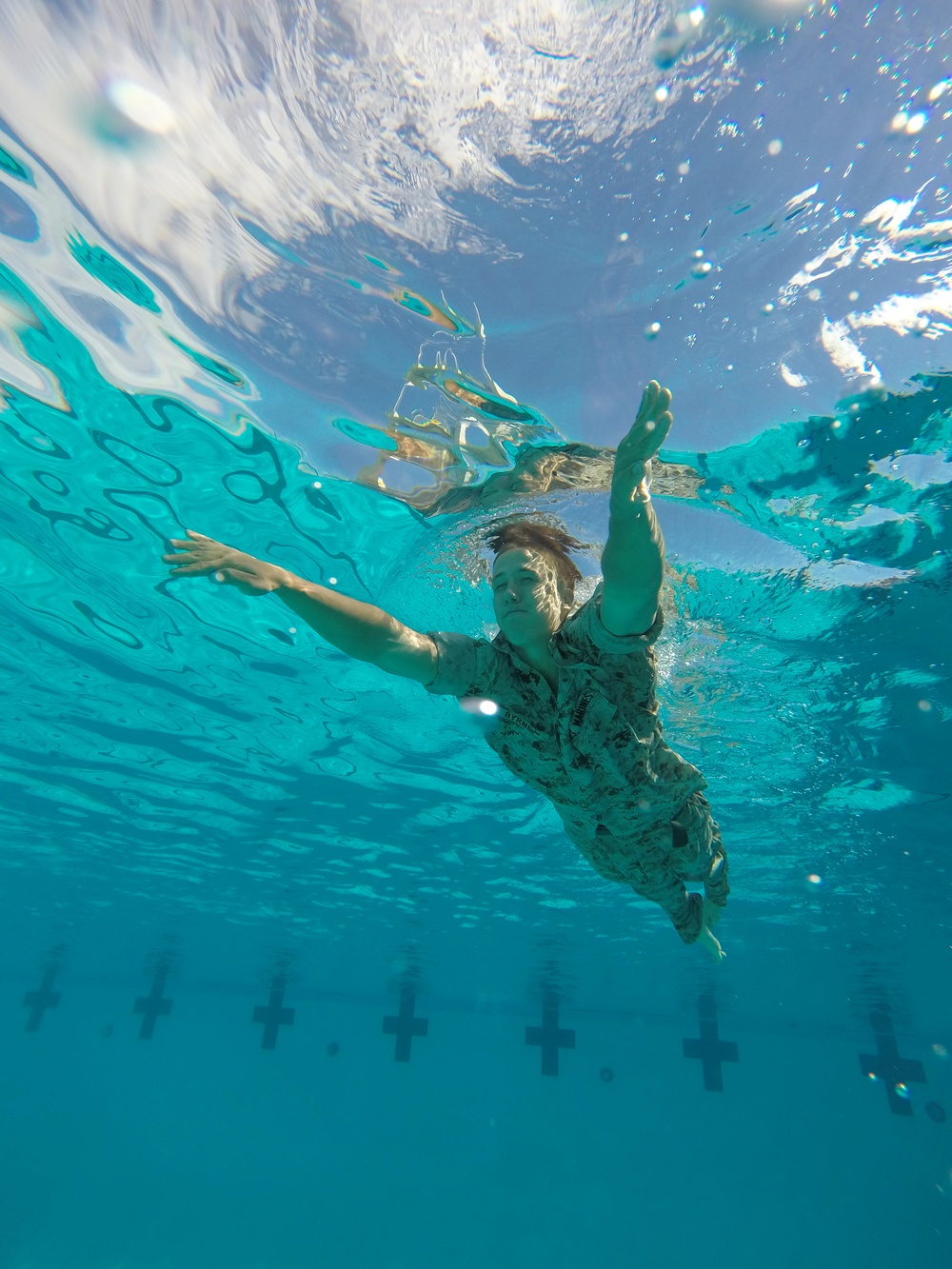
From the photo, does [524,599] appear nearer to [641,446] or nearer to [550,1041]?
[641,446]

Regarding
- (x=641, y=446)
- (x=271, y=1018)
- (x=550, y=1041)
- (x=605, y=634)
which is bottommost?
(x=271, y=1018)

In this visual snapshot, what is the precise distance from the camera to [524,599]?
4465 mm

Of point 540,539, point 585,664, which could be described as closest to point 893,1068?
point 540,539

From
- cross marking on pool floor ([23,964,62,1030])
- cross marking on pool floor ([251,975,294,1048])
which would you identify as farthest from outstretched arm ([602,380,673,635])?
cross marking on pool floor ([23,964,62,1030])

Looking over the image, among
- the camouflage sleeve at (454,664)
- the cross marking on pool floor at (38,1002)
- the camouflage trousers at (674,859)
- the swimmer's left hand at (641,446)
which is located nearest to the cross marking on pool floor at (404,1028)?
the cross marking on pool floor at (38,1002)

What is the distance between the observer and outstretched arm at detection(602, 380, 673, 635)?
9.95ft

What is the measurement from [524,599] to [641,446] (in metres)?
1.59

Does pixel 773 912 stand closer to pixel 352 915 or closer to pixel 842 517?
pixel 352 915

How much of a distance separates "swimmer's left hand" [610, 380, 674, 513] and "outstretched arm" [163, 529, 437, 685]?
1624 mm

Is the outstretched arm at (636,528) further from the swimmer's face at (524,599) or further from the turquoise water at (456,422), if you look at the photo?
the turquoise water at (456,422)

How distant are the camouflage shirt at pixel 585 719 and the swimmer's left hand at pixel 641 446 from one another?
89 centimetres

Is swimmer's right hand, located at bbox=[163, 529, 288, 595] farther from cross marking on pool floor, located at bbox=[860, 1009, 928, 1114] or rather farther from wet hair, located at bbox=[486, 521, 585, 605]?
cross marking on pool floor, located at bbox=[860, 1009, 928, 1114]

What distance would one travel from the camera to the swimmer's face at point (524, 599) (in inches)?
176

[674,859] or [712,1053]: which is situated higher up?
[674,859]
